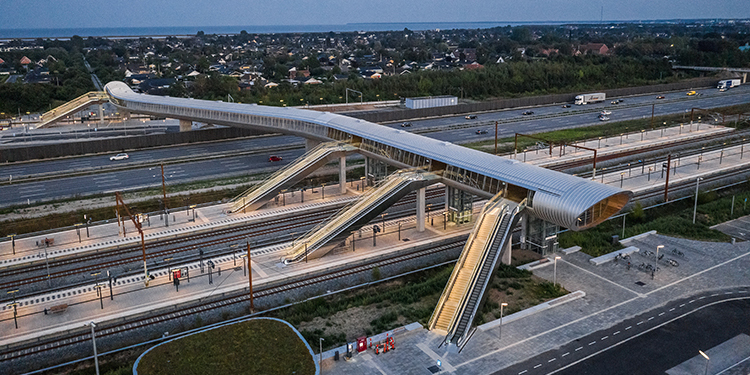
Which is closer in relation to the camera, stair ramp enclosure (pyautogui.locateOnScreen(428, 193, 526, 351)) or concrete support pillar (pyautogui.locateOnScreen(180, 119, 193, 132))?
stair ramp enclosure (pyautogui.locateOnScreen(428, 193, 526, 351))

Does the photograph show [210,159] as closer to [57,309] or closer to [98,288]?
[98,288]

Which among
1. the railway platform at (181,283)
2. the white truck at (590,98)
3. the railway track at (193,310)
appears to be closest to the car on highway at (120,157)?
the railway platform at (181,283)

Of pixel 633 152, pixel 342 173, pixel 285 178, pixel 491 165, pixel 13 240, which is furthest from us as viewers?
pixel 633 152

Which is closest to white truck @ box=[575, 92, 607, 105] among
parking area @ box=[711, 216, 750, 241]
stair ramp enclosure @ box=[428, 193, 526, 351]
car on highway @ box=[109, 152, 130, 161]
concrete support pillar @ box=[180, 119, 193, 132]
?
parking area @ box=[711, 216, 750, 241]

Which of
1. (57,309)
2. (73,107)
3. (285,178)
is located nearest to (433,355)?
(57,309)

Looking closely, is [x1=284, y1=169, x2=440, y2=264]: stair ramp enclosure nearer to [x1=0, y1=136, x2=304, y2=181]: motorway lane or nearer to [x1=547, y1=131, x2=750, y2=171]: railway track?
[x1=547, y1=131, x2=750, y2=171]: railway track

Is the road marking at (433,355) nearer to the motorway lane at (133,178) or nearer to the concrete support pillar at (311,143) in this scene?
the concrete support pillar at (311,143)

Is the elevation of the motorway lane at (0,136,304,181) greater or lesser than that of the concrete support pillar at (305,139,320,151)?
lesser
